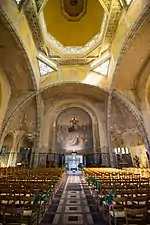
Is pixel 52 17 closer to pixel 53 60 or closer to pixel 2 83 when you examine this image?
pixel 53 60

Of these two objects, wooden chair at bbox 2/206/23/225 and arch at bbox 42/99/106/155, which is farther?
arch at bbox 42/99/106/155

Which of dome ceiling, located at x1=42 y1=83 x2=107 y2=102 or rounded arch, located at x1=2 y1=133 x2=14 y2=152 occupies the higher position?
dome ceiling, located at x1=42 y1=83 x2=107 y2=102

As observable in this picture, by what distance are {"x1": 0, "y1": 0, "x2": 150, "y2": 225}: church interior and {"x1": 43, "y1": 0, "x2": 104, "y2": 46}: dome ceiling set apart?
3.3 inches

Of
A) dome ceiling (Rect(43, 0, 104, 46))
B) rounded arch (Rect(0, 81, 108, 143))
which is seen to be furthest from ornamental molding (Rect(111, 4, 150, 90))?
dome ceiling (Rect(43, 0, 104, 46))

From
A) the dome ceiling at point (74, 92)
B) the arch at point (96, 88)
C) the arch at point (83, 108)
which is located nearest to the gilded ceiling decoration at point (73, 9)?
the arch at point (96, 88)

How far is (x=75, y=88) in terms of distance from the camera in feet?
70.0

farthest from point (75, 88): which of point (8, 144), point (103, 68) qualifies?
point (8, 144)

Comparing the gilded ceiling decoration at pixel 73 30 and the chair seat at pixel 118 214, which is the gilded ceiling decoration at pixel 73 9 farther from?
the chair seat at pixel 118 214

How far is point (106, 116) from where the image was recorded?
22375mm

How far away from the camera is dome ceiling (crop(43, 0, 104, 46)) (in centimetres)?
1667

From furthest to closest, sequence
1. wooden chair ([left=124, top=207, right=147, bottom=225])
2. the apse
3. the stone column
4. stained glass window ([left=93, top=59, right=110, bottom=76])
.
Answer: the apse
the stone column
stained glass window ([left=93, top=59, right=110, bottom=76])
wooden chair ([left=124, top=207, right=147, bottom=225])

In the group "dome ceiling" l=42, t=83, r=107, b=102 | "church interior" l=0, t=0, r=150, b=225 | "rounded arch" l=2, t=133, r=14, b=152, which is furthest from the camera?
"rounded arch" l=2, t=133, r=14, b=152

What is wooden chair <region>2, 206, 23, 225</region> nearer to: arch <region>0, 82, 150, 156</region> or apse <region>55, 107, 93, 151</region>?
arch <region>0, 82, 150, 156</region>

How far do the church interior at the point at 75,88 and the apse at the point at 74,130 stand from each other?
14 centimetres
